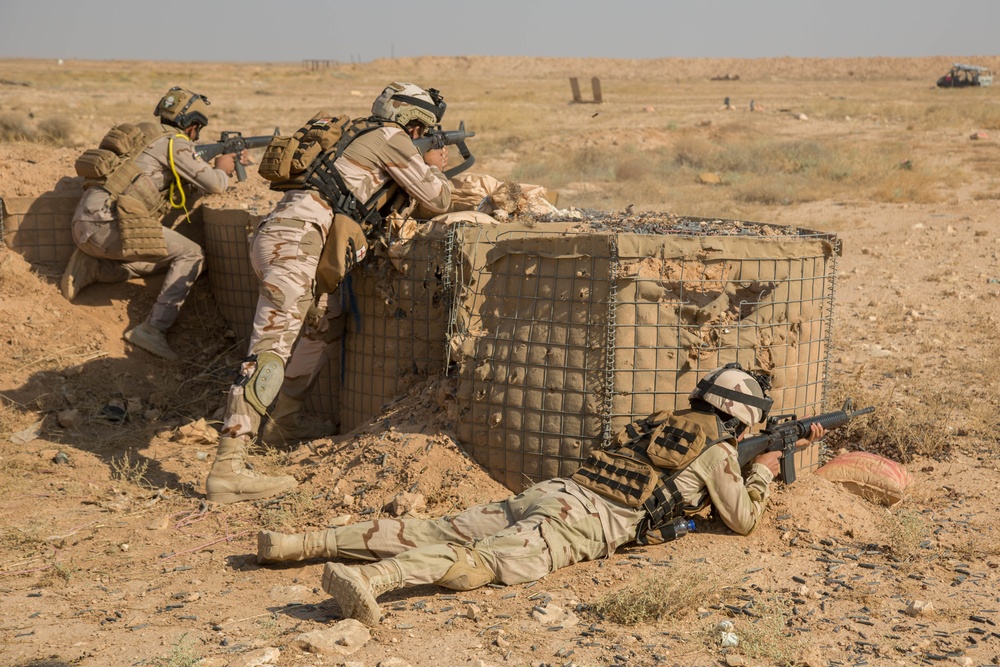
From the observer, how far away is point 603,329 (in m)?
4.97

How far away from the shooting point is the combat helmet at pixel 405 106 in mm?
5891

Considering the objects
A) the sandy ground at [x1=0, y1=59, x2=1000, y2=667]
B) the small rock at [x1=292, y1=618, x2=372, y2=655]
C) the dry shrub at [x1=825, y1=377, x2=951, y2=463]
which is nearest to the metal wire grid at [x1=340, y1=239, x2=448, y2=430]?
the sandy ground at [x1=0, y1=59, x2=1000, y2=667]

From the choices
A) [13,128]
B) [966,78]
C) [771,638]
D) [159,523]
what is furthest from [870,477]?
[966,78]

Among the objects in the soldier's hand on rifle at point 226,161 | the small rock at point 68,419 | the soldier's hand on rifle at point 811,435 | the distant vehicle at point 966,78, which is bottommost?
the small rock at point 68,419

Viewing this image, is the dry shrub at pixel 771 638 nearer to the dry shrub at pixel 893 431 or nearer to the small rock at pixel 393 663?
the small rock at pixel 393 663

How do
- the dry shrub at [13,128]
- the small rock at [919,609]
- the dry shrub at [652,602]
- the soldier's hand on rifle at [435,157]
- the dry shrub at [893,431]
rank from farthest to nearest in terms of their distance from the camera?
the dry shrub at [13,128], the soldier's hand on rifle at [435,157], the dry shrub at [893,431], the small rock at [919,609], the dry shrub at [652,602]

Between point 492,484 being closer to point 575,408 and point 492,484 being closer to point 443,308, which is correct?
point 575,408

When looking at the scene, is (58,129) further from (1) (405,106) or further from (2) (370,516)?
(2) (370,516)

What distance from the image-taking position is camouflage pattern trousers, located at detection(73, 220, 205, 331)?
7293 mm

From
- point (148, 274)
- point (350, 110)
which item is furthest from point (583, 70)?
point (148, 274)

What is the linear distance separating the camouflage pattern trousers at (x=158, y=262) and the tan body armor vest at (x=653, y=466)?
4091 millimetres

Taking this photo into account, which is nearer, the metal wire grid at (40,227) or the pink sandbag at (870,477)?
the pink sandbag at (870,477)

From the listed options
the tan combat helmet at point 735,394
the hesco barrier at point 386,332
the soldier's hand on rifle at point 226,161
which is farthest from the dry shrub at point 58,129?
the tan combat helmet at point 735,394

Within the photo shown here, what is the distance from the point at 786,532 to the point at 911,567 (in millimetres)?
583
